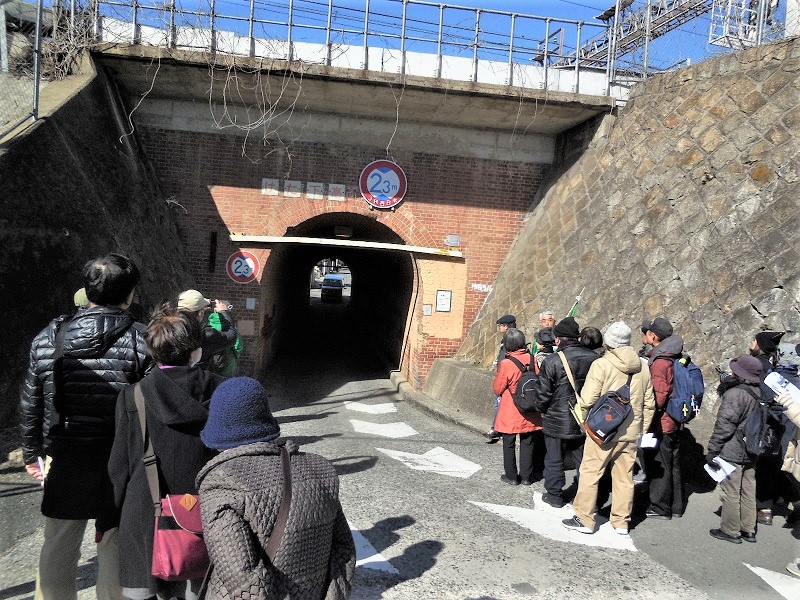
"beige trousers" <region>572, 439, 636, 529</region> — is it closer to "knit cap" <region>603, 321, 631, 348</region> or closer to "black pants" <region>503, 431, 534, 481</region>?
"knit cap" <region>603, 321, 631, 348</region>

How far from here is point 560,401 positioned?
Result: 218 inches

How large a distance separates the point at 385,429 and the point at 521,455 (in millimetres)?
3124

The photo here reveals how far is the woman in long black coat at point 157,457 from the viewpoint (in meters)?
2.50

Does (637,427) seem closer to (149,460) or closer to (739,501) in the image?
(739,501)

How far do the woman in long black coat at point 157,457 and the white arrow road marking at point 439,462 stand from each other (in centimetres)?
447

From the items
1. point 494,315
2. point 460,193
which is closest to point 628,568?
point 494,315

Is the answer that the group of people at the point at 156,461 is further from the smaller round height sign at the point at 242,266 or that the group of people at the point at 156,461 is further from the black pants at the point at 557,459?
the smaller round height sign at the point at 242,266

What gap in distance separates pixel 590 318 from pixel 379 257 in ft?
31.9

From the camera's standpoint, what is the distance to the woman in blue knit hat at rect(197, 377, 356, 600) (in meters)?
1.95

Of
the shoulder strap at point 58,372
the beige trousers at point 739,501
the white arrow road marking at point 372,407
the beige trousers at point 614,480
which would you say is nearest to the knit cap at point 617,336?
the beige trousers at point 614,480

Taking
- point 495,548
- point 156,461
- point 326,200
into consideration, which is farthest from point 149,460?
point 326,200

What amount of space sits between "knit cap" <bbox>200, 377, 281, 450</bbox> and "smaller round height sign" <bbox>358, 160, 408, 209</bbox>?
32.1 feet

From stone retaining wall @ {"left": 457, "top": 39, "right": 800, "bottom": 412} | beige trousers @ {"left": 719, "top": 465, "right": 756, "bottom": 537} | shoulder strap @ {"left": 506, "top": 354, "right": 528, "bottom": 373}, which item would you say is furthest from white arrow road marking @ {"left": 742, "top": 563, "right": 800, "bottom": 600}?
stone retaining wall @ {"left": 457, "top": 39, "right": 800, "bottom": 412}

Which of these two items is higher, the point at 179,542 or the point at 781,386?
the point at 781,386
